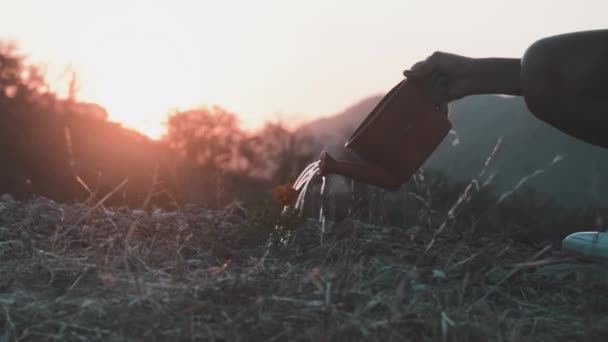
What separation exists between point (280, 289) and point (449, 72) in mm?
1506

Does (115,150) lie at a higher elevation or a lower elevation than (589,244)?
higher

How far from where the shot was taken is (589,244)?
12.6 ft

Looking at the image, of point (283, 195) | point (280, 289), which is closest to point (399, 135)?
point (283, 195)

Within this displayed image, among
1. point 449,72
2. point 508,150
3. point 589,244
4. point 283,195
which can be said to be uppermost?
point 449,72

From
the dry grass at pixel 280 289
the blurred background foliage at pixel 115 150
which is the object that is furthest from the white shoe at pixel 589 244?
the blurred background foliage at pixel 115 150

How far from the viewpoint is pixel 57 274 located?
10.2 feet

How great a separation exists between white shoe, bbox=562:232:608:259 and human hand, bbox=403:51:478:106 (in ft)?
2.73

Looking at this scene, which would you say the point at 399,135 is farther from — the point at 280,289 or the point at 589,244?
the point at 280,289

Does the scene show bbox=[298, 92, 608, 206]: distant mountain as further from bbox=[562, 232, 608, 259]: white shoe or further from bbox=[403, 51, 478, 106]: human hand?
bbox=[403, 51, 478, 106]: human hand

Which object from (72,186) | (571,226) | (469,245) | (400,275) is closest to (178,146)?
(72,186)

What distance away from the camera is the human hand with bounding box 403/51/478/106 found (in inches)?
149

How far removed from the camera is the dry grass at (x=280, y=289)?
2.39 metres

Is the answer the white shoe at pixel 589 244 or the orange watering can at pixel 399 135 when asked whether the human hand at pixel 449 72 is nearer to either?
the orange watering can at pixel 399 135

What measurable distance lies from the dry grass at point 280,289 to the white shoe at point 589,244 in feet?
0.34
